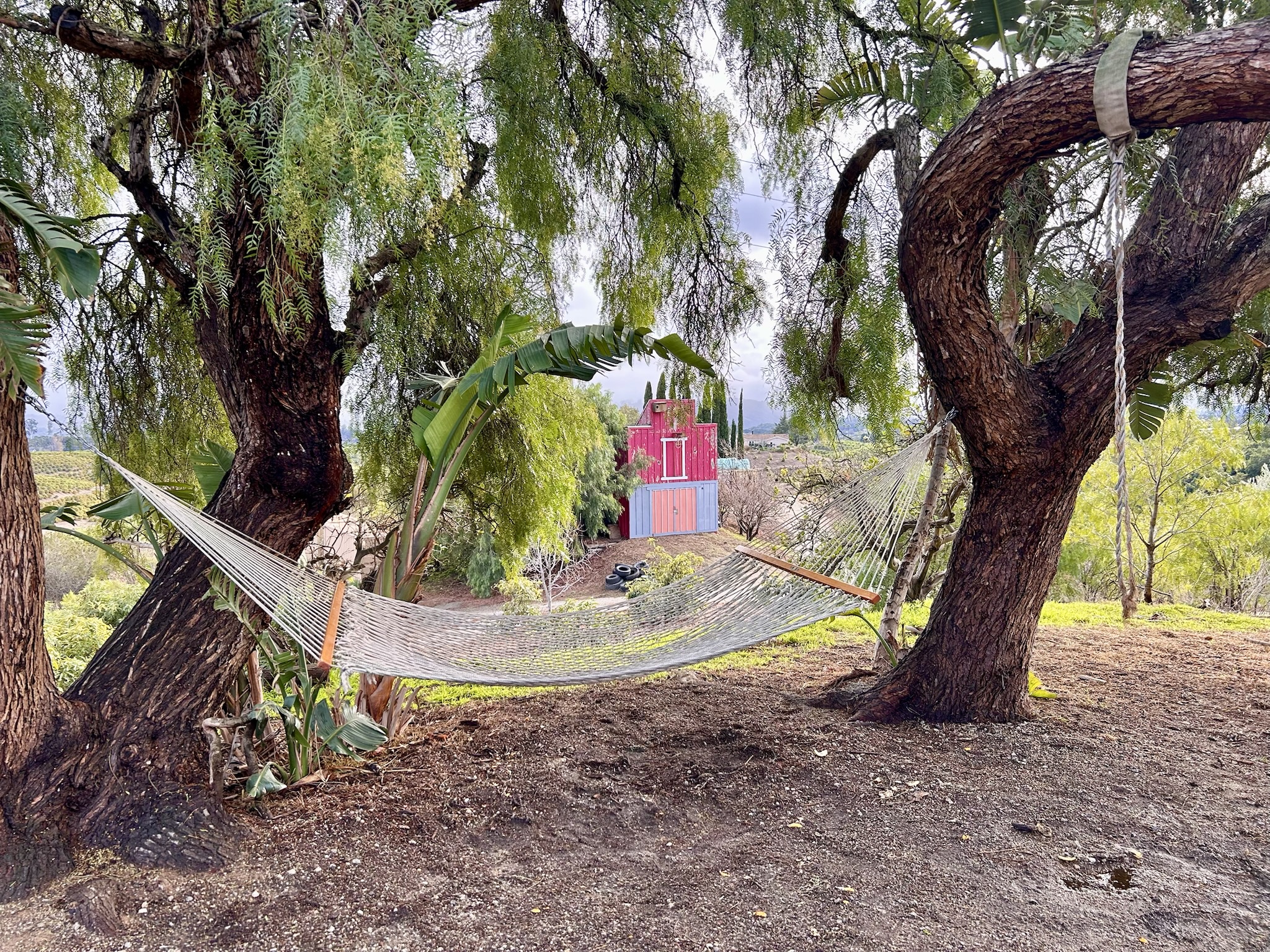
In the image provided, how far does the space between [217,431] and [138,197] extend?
1007mm

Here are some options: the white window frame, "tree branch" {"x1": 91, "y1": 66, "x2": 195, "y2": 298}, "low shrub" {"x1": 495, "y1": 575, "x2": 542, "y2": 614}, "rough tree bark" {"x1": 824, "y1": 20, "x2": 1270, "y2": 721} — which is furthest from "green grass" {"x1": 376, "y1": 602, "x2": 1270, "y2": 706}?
the white window frame

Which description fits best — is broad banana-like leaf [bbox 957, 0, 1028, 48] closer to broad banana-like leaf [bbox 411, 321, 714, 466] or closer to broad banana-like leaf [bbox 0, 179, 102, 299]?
broad banana-like leaf [bbox 411, 321, 714, 466]

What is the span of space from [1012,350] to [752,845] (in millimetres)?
1507

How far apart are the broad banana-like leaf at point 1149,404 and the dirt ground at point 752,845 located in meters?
0.96

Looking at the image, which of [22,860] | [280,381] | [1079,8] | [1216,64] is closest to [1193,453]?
[1079,8]

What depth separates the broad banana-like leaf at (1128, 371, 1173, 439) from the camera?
2.67 meters

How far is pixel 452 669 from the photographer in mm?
1751

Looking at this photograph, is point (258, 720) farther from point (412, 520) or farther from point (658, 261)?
point (658, 261)

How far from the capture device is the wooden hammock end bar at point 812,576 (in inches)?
78.9

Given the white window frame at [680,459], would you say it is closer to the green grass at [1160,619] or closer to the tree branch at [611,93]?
the green grass at [1160,619]

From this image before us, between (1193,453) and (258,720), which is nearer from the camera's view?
(258,720)

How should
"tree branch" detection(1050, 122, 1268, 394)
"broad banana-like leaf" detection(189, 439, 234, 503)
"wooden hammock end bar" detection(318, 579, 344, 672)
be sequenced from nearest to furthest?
"wooden hammock end bar" detection(318, 579, 344, 672), "tree branch" detection(1050, 122, 1268, 394), "broad banana-like leaf" detection(189, 439, 234, 503)

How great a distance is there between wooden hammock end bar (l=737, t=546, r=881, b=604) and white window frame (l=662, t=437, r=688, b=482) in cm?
960

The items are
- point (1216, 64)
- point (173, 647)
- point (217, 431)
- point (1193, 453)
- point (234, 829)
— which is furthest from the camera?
point (1193, 453)
